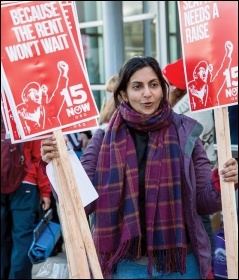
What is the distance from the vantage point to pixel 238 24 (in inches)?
99.2

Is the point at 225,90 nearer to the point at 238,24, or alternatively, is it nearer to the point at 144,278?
the point at 238,24

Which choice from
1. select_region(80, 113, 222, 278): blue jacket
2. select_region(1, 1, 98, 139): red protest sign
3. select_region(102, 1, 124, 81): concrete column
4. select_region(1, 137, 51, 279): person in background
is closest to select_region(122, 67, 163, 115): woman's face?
select_region(80, 113, 222, 278): blue jacket

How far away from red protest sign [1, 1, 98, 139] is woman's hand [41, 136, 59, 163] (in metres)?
0.09

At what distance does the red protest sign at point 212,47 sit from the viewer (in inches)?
99.4

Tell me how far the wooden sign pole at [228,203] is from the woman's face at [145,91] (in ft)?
1.62

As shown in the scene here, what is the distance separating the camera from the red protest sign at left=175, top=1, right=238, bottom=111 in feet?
8.29

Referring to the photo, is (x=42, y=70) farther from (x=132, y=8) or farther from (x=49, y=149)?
(x=132, y=8)

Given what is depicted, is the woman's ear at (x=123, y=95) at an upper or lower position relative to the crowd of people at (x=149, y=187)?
upper

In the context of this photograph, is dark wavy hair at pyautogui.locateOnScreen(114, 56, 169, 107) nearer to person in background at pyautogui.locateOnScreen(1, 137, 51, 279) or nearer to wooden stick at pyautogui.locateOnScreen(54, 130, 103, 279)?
wooden stick at pyautogui.locateOnScreen(54, 130, 103, 279)

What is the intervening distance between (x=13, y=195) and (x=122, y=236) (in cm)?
217

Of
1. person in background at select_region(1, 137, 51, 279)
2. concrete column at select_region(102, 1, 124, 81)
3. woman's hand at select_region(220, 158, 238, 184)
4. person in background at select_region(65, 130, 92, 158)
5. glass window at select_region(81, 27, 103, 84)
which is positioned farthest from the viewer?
glass window at select_region(81, 27, 103, 84)

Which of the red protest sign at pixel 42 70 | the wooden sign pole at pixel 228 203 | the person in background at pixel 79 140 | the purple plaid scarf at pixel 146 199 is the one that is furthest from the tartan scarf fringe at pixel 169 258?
the person in background at pixel 79 140

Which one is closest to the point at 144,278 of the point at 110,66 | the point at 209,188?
the point at 209,188

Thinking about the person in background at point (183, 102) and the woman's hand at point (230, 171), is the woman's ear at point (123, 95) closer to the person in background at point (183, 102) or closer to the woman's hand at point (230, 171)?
the woman's hand at point (230, 171)
